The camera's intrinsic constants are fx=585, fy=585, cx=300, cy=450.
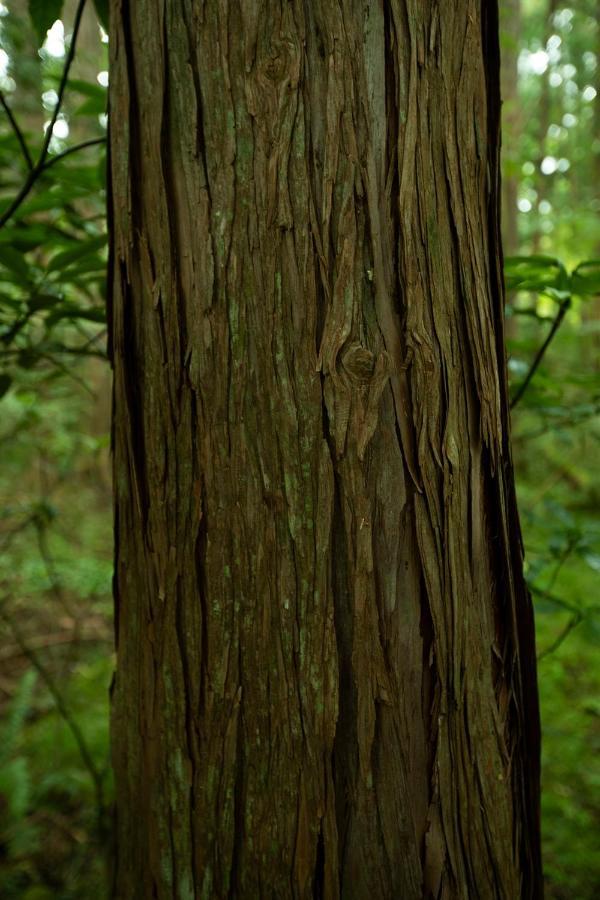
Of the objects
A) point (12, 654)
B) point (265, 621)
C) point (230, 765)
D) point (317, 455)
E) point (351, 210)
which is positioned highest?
point (351, 210)

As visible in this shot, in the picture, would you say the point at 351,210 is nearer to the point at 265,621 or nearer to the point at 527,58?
the point at 265,621

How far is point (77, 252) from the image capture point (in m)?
1.12

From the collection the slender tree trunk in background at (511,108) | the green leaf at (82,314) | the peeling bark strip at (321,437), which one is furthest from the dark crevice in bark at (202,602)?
the slender tree trunk in background at (511,108)

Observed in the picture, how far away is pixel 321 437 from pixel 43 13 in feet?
2.85

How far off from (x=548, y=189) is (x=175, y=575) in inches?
445

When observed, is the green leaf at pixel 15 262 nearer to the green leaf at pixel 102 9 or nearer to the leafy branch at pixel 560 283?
the green leaf at pixel 102 9

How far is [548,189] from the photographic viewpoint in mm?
10125

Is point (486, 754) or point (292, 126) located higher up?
point (292, 126)

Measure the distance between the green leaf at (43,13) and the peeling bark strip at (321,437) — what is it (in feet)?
0.64

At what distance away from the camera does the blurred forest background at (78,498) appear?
1.22m

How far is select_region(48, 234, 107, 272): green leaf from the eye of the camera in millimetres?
1112

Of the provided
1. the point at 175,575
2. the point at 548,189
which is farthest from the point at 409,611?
the point at 548,189

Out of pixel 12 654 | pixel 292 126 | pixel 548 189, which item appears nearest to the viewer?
pixel 292 126

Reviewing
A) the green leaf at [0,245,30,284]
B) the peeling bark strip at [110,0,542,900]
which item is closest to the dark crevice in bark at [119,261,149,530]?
the peeling bark strip at [110,0,542,900]
